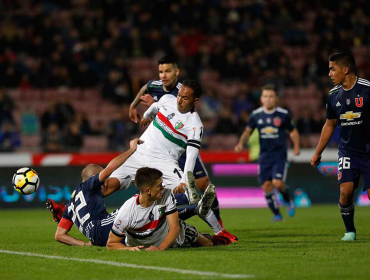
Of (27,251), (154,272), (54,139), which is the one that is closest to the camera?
(154,272)

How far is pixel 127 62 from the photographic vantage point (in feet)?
71.1

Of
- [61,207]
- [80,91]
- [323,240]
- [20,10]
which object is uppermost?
[20,10]

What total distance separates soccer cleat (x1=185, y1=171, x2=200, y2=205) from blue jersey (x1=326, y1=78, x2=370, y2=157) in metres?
2.16

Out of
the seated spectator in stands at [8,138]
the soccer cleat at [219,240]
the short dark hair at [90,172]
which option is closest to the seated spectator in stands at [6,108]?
the seated spectator in stands at [8,138]

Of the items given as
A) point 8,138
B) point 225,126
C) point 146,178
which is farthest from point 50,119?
point 146,178

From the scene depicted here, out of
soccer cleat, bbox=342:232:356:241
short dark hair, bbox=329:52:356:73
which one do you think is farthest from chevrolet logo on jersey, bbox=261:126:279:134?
short dark hair, bbox=329:52:356:73

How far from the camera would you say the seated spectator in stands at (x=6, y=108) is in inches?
691

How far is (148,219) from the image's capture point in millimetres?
7617

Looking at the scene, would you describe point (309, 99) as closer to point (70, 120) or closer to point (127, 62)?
point (127, 62)

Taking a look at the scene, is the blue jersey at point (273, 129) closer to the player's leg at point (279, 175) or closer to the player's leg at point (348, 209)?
the player's leg at point (279, 175)

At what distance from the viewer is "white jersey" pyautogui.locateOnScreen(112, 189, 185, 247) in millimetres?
7539

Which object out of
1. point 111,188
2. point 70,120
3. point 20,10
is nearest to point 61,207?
point 111,188

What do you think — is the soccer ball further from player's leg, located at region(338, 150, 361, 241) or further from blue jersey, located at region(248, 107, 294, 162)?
blue jersey, located at region(248, 107, 294, 162)

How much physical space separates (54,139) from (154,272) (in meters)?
11.3
